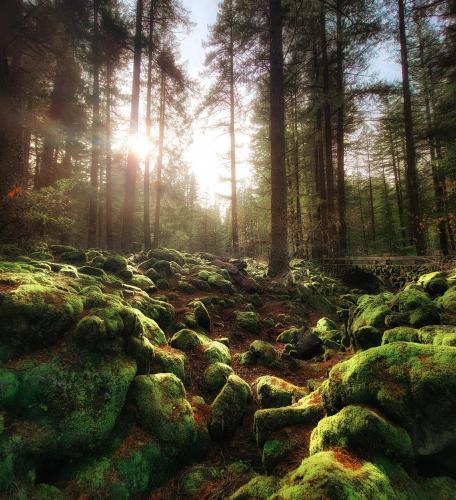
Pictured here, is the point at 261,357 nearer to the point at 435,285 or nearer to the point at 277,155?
the point at 435,285

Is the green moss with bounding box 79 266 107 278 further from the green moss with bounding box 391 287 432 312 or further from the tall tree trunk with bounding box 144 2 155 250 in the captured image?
the tall tree trunk with bounding box 144 2 155 250

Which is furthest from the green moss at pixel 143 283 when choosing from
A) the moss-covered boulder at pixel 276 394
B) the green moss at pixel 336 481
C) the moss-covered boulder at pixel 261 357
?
the green moss at pixel 336 481

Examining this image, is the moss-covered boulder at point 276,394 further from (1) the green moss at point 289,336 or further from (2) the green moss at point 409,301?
(2) the green moss at point 409,301

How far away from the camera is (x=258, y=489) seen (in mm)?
2053

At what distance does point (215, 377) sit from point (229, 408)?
2.25ft

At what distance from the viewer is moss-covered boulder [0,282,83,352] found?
109 inches

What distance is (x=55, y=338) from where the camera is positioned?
9.73 feet

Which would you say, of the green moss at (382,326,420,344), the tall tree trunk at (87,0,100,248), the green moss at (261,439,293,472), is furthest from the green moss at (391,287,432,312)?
the tall tree trunk at (87,0,100,248)

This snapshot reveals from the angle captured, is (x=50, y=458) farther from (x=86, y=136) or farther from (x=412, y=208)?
(x=412, y=208)

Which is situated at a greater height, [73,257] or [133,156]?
[133,156]

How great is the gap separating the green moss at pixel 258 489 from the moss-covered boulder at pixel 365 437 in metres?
0.45

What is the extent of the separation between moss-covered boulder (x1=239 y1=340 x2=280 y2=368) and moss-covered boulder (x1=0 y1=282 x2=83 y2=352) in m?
2.68

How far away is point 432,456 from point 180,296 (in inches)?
A: 223

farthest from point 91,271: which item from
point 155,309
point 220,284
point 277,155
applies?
point 277,155
